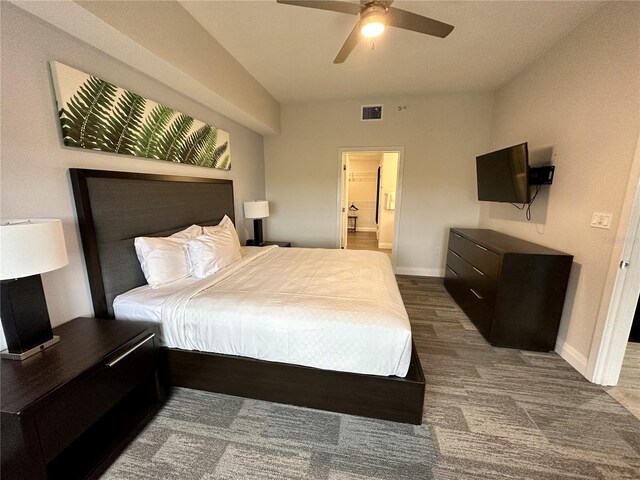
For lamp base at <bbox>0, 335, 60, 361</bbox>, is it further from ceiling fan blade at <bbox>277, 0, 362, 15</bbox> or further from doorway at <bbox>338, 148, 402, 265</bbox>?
doorway at <bbox>338, 148, 402, 265</bbox>

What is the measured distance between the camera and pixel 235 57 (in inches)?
110

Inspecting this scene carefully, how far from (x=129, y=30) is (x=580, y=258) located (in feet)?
12.0

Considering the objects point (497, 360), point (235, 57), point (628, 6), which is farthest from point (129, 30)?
point (497, 360)

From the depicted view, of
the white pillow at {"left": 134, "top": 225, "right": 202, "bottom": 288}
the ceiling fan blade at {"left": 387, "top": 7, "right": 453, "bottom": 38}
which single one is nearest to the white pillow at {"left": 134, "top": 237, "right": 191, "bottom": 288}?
the white pillow at {"left": 134, "top": 225, "right": 202, "bottom": 288}

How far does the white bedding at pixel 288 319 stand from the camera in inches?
58.2

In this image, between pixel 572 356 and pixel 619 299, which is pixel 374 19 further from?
pixel 572 356

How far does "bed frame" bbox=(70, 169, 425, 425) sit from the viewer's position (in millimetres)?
1516

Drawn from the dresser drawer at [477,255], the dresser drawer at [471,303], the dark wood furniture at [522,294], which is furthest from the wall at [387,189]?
the dark wood furniture at [522,294]

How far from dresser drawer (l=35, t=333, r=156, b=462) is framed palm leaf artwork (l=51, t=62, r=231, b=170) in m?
1.33

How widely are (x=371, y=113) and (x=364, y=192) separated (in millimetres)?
4810

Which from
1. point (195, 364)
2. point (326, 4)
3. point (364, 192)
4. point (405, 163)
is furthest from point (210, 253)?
point (364, 192)

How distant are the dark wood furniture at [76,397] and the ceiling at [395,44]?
2464 millimetres

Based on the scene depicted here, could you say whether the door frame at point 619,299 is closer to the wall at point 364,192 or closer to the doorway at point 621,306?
the doorway at point 621,306

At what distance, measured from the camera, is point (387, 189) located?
576cm
